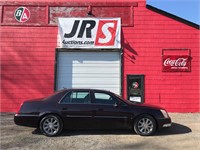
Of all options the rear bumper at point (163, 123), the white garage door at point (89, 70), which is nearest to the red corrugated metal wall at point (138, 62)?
the white garage door at point (89, 70)

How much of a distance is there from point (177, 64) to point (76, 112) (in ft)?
22.4

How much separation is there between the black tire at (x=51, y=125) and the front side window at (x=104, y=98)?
51.6 inches

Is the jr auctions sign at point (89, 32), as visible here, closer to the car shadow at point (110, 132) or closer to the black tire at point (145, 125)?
the car shadow at point (110, 132)

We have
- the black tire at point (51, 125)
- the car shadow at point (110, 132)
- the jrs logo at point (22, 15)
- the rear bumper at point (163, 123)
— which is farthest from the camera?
the jrs logo at point (22, 15)

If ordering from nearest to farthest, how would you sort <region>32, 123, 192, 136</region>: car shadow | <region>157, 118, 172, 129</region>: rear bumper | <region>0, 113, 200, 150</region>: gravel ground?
<region>0, 113, 200, 150</region>: gravel ground, <region>157, 118, 172, 129</region>: rear bumper, <region>32, 123, 192, 136</region>: car shadow

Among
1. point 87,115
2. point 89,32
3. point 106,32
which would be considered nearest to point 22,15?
point 89,32

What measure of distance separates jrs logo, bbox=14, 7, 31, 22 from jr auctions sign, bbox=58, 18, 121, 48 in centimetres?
157

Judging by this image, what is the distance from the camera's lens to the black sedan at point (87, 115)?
378 inches

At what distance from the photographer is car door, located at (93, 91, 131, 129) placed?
969 centimetres

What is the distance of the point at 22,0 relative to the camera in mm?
15219

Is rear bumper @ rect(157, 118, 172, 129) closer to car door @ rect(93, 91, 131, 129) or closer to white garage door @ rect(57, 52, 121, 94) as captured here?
car door @ rect(93, 91, 131, 129)

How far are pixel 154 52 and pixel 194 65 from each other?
193cm

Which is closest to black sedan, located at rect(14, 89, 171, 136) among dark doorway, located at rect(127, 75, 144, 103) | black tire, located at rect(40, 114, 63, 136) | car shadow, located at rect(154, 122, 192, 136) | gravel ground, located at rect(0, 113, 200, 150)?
black tire, located at rect(40, 114, 63, 136)

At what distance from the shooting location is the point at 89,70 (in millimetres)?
14922
